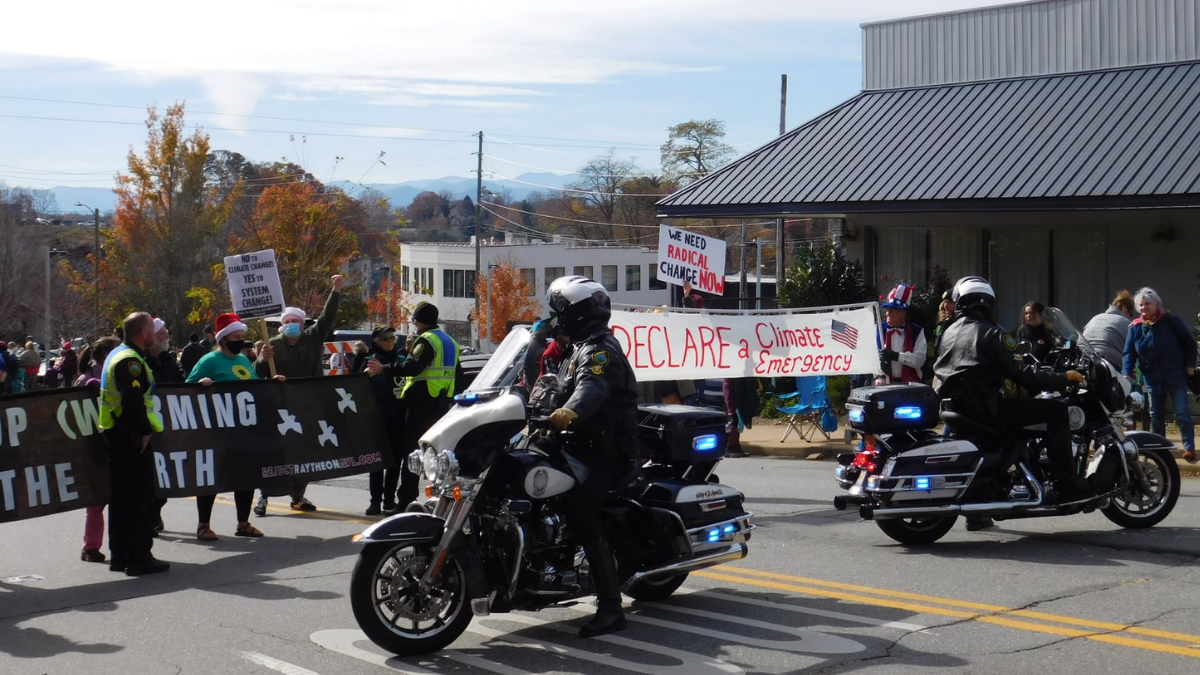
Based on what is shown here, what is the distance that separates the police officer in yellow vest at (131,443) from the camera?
371 inches

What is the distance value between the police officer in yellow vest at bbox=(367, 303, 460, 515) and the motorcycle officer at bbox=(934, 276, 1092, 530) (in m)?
4.42

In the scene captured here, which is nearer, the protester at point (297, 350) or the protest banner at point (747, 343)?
the protester at point (297, 350)

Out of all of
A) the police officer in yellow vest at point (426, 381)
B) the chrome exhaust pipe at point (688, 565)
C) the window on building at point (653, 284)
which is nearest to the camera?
the chrome exhaust pipe at point (688, 565)

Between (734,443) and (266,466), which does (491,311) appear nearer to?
(734,443)

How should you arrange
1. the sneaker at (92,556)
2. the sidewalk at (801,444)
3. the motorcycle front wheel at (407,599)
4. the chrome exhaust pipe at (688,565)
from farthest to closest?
the sidewalk at (801,444)
the sneaker at (92,556)
the chrome exhaust pipe at (688,565)
the motorcycle front wheel at (407,599)

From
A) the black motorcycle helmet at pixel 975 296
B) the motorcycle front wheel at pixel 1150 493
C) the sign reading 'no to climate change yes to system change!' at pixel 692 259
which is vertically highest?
the sign reading 'no to climate change yes to system change!' at pixel 692 259

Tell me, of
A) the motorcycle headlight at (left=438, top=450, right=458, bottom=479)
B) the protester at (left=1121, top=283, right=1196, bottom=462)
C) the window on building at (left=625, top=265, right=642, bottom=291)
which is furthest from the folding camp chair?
the window on building at (left=625, top=265, right=642, bottom=291)

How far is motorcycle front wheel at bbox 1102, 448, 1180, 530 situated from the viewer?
9.71m

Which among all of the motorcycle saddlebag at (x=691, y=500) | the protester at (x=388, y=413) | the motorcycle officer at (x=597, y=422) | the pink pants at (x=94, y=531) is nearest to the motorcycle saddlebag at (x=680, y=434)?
the motorcycle saddlebag at (x=691, y=500)

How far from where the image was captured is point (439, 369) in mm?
11359

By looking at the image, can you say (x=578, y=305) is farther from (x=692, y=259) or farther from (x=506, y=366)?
(x=692, y=259)

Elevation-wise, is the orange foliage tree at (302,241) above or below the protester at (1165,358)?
above

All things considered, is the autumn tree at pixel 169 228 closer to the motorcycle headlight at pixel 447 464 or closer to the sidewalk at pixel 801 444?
the sidewalk at pixel 801 444

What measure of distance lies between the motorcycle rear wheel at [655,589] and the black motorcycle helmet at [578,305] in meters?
1.70
